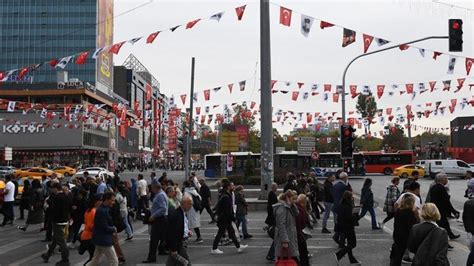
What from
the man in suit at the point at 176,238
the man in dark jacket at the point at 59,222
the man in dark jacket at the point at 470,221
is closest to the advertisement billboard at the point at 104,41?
the man in dark jacket at the point at 59,222

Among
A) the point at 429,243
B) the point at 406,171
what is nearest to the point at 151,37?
the point at 429,243

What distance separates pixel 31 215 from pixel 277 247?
1175 centimetres

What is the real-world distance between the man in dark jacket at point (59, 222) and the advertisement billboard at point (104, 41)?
3771 inches

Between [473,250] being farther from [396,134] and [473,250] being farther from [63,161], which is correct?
[396,134]

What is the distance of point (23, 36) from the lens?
3900 inches

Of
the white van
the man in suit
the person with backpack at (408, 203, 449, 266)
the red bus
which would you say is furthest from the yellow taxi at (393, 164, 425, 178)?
the person with backpack at (408, 203, 449, 266)

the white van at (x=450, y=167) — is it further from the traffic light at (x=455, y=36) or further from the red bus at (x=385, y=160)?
the traffic light at (x=455, y=36)

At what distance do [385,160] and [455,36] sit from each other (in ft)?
138

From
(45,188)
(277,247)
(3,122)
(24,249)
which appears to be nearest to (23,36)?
(3,122)

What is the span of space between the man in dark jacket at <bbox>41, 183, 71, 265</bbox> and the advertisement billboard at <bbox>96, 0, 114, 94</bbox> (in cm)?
9580

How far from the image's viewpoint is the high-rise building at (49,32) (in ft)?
325

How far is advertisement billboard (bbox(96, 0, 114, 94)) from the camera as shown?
10438cm

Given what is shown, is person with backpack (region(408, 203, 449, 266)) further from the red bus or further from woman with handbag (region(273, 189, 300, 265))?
the red bus

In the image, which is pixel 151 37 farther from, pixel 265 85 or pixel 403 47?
pixel 403 47
